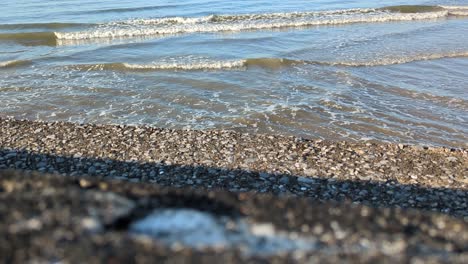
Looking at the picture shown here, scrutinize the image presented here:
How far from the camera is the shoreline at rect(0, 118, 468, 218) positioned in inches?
262

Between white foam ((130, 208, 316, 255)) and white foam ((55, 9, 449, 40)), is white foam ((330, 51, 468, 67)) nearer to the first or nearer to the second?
white foam ((55, 9, 449, 40))

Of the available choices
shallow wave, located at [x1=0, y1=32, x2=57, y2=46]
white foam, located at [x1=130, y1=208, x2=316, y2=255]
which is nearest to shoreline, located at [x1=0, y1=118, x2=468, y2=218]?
white foam, located at [x1=130, y1=208, x2=316, y2=255]

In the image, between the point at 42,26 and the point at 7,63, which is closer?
the point at 7,63

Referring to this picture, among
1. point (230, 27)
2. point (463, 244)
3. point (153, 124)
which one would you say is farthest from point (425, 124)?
point (230, 27)

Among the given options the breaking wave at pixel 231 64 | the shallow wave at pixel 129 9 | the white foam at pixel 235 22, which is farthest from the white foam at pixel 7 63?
the shallow wave at pixel 129 9

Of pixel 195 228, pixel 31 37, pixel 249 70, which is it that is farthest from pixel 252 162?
pixel 31 37

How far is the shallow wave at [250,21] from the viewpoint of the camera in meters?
21.6

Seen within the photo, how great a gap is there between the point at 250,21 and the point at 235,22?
0.92 meters

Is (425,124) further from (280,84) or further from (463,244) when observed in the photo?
(463,244)

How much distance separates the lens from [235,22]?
2373cm

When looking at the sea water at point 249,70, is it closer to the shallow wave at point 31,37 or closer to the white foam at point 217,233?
the shallow wave at point 31,37

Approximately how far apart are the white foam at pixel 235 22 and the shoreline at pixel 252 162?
13216mm

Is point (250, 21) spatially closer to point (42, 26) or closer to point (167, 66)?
point (167, 66)

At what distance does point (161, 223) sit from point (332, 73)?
1316cm
